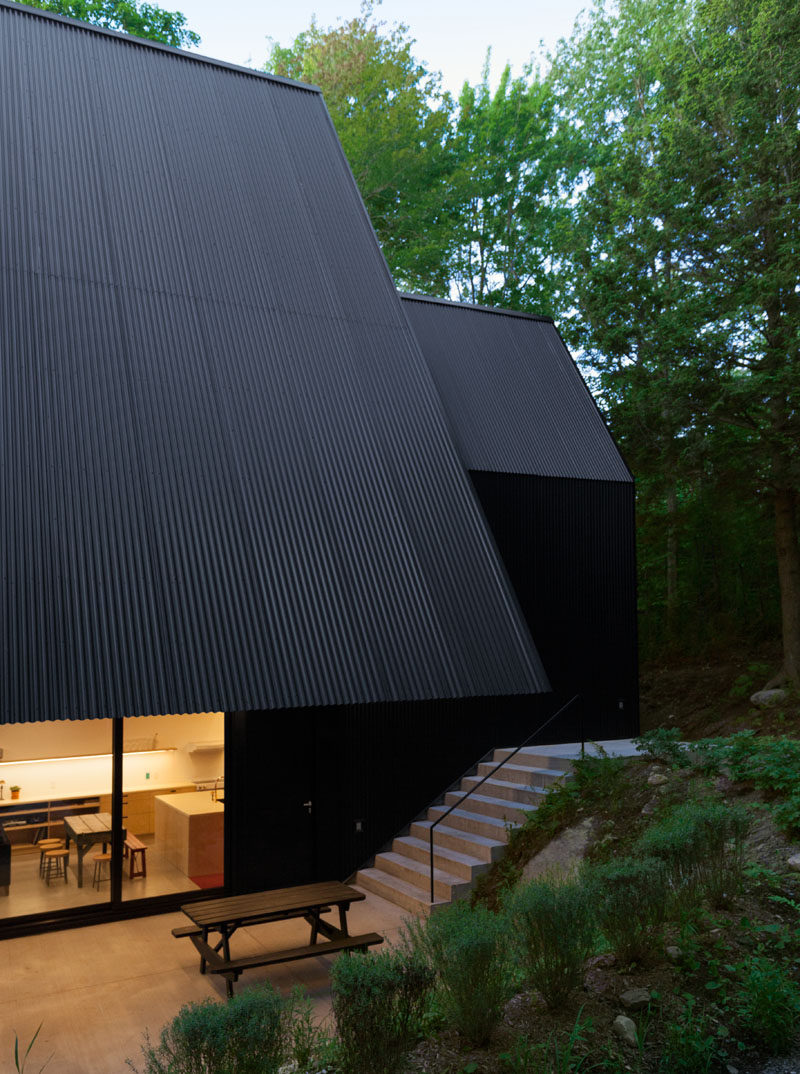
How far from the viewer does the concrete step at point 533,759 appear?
31.1 ft

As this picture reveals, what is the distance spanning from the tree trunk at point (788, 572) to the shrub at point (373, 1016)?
37.4 feet

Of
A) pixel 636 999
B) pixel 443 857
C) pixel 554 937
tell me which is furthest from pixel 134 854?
pixel 636 999

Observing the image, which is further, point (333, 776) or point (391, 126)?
point (391, 126)

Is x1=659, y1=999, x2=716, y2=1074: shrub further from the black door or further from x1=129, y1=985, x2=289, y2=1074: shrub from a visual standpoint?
the black door

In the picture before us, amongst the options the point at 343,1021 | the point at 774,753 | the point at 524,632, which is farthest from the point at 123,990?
the point at 774,753

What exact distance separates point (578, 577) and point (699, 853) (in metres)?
6.51

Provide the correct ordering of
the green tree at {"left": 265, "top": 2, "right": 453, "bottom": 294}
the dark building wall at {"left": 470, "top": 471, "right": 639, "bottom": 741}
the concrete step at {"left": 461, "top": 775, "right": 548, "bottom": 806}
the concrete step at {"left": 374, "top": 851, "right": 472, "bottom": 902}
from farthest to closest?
the green tree at {"left": 265, "top": 2, "right": 453, "bottom": 294}, the dark building wall at {"left": 470, "top": 471, "right": 639, "bottom": 741}, the concrete step at {"left": 461, "top": 775, "right": 548, "bottom": 806}, the concrete step at {"left": 374, "top": 851, "right": 472, "bottom": 902}

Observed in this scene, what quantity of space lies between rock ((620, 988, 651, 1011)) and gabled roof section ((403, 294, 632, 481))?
291 inches

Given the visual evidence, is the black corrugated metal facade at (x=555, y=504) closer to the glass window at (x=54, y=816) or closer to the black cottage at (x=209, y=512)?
the black cottage at (x=209, y=512)

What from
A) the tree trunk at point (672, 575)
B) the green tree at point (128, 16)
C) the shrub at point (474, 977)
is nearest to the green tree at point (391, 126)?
the green tree at point (128, 16)

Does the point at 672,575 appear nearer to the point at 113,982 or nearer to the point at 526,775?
the point at 526,775

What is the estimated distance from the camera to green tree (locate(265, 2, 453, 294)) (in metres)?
20.4

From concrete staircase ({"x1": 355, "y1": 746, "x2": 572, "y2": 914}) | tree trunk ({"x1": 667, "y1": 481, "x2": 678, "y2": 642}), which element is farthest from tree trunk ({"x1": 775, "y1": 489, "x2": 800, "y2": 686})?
concrete staircase ({"x1": 355, "y1": 746, "x2": 572, "y2": 914})

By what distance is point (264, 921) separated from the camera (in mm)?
6578
